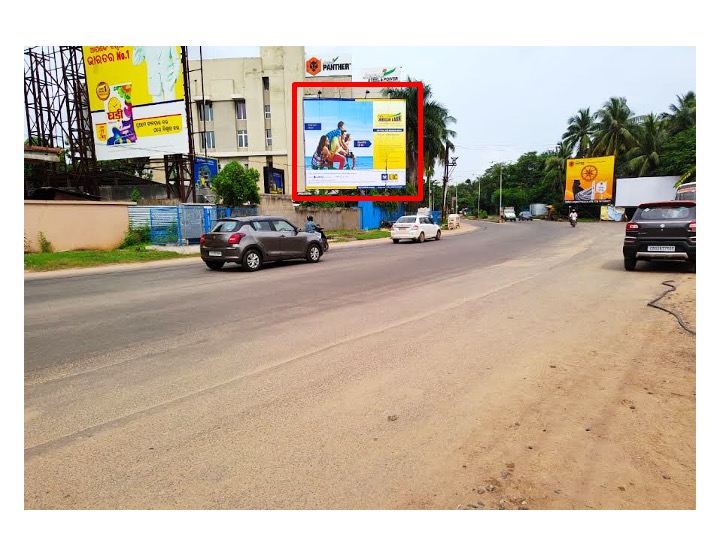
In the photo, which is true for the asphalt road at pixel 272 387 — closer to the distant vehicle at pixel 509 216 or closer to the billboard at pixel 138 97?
the billboard at pixel 138 97

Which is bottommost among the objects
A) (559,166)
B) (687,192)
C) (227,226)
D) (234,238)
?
(234,238)

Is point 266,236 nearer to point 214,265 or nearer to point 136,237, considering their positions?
point 214,265

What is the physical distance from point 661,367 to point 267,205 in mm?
27453

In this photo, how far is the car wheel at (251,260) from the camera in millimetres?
12109

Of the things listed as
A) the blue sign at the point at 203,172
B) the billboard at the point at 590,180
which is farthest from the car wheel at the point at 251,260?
the billboard at the point at 590,180

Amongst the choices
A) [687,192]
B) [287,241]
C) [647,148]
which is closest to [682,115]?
[647,148]

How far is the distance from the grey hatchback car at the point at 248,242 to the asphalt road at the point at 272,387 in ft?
11.5

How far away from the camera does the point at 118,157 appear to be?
29469mm

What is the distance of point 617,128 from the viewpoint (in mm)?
51375

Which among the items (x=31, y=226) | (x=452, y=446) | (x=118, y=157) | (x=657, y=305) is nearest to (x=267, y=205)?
(x=118, y=157)

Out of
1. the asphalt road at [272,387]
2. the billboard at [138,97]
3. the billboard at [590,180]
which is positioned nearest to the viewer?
the asphalt road at [272,387]

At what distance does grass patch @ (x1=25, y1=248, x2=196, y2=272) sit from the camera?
14.0 m

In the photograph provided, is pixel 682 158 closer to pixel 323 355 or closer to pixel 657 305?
pixel 657 305

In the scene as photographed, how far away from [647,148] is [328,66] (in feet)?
124
